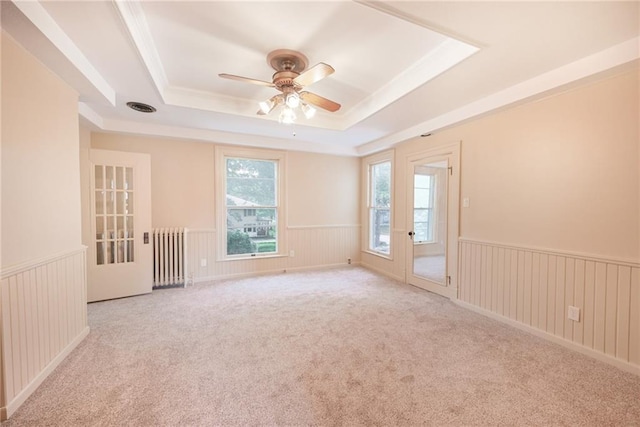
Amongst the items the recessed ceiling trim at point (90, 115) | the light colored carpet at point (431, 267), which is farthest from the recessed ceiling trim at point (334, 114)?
the light colored carpet at point (431, 267)

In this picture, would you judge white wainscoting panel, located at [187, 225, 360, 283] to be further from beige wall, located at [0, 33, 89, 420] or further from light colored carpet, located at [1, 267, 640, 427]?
beige wall, located at [0, 33, 89, 420]

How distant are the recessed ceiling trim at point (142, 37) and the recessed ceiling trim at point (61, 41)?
430 millimetres

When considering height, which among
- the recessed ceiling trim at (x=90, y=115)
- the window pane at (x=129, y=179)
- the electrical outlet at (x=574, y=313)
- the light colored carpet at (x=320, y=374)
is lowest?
the light colored carpet at (x=320, y=374)

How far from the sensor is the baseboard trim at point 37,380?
1.61 meters

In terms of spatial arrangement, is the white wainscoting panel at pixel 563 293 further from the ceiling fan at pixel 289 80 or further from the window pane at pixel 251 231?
the window pane at pixel 251 231

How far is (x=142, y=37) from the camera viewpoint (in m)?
2.07

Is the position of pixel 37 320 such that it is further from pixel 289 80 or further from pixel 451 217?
pixel 451 217

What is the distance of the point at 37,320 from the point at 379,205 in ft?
15.4

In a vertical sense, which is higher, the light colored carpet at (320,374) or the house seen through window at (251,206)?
the house seen through window at (251,206)

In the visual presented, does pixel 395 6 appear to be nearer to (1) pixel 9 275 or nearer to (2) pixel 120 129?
(1) pixel 9 275

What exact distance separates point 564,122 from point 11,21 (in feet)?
13.6

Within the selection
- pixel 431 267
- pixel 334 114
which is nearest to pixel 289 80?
pixel 334 114

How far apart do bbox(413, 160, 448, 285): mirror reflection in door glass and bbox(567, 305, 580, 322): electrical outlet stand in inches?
55.5

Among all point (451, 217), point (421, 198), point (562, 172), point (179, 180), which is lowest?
point (451, 217)
